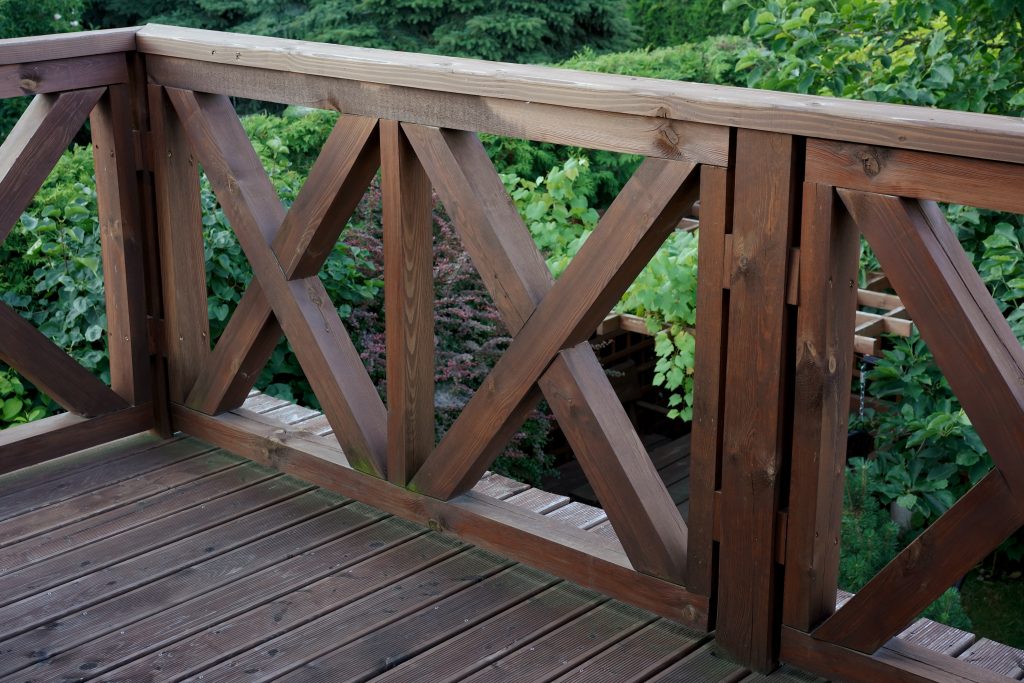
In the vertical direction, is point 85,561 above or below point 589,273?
below

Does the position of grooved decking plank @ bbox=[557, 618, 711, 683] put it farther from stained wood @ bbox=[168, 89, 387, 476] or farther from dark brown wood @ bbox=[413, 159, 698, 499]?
stained wood @ bbox=[168, 89, 387, 476]

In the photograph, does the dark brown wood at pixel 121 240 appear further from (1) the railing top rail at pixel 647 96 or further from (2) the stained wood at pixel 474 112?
(1) the railing top rail at pixel 647 96

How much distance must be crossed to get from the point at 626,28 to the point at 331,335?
9205 mm

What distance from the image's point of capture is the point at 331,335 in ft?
9.10

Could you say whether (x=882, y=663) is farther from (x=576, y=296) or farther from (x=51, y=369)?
(x=51, y=369)

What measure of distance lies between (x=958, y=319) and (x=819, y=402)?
0.28 metres

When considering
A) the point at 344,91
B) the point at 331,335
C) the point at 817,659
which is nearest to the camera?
the point at 817,659

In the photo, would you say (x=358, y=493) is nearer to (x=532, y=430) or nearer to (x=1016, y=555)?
(x=532, y=430)

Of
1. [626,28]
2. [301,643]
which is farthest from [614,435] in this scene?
[626,28]

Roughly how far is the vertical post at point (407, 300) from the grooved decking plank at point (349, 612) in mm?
272

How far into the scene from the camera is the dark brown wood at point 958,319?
179 centimetres

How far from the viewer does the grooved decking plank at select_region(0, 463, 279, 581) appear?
254cm

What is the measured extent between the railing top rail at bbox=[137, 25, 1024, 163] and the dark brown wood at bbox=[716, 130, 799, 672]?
6 cm

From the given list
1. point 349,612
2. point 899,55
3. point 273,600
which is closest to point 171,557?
point 273,600
